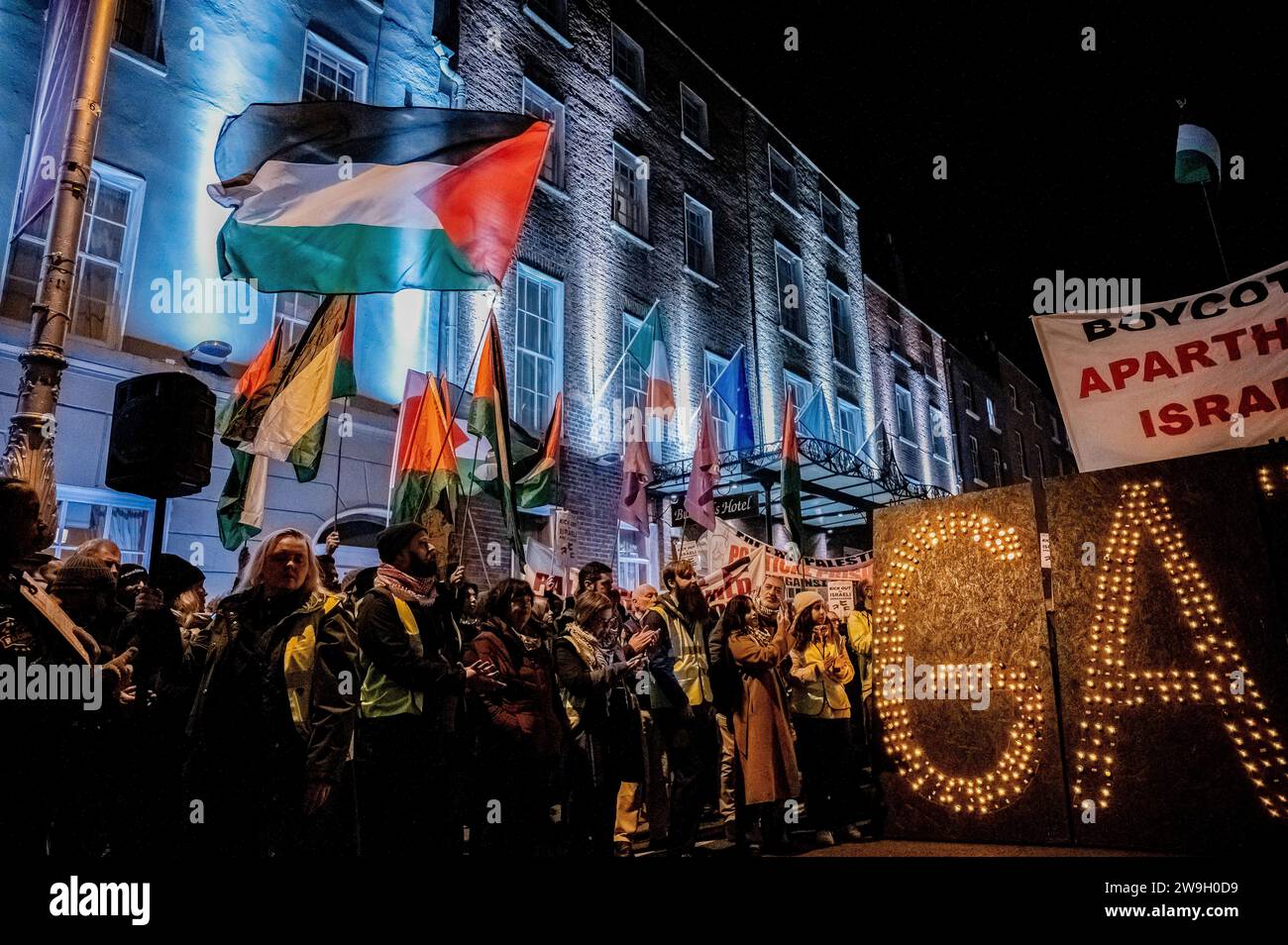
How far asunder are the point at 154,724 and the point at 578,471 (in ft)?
31.8

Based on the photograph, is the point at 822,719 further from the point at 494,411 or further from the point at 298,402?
the point at 298,402

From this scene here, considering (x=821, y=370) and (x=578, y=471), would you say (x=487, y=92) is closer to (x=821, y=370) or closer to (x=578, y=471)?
(x=578, y=471)

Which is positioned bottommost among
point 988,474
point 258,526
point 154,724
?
point 154,724

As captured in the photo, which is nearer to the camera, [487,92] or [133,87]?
[133,87]

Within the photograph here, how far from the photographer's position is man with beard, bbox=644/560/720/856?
18.0ft

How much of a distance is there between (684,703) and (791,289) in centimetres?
1599

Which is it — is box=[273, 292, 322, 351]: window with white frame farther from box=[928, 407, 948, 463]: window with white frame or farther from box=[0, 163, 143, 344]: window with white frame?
box=[928, 407, 948, 463]: window with white frame

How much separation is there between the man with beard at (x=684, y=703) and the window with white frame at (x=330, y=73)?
9332mm

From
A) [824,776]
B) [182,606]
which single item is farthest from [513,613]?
[824,776]

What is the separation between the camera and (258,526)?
831 centimetres

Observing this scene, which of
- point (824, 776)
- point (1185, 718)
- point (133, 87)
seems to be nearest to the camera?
point (1185, 718)

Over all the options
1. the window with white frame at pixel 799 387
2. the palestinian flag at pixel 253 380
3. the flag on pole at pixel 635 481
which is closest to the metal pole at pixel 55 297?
the palestinian flag at pixel 253 380

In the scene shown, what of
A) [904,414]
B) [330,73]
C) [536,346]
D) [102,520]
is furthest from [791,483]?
[904,414]

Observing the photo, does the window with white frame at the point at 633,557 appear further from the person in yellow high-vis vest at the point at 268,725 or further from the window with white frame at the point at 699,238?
the person in yellow high-vis vest at the point at 268,725
